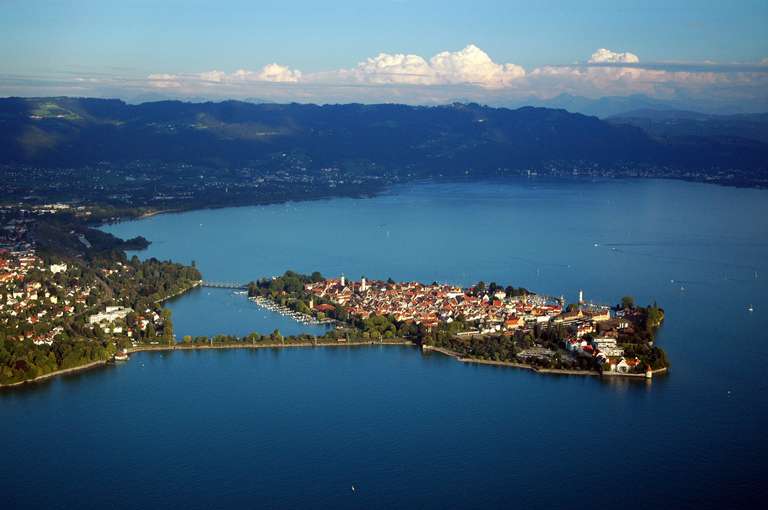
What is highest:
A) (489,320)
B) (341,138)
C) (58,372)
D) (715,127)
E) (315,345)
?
(715,127)

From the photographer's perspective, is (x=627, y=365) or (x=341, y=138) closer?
(x=627, y=365)

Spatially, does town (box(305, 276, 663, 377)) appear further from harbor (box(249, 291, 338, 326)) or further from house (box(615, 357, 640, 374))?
harbor (box(249, 291, 338, 326))

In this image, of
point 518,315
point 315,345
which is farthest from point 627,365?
point 315,345

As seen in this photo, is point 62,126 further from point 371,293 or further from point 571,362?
point 571,362

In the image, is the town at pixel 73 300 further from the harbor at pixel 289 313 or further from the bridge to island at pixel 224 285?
the harbor at pixel 289 313

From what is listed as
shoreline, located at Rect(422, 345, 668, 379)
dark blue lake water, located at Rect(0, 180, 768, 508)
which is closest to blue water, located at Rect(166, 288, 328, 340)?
dark blue lake water, located at Rect(0, 180, 768, 508)

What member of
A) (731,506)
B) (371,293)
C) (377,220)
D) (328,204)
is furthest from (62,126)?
(731,506)

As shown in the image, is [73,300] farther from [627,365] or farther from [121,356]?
[627,365]

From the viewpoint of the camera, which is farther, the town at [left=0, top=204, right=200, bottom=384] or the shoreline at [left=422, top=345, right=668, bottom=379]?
the town at [left=0, top=204, right=200, bottom=384]

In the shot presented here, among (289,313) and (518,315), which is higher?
(518,315)
